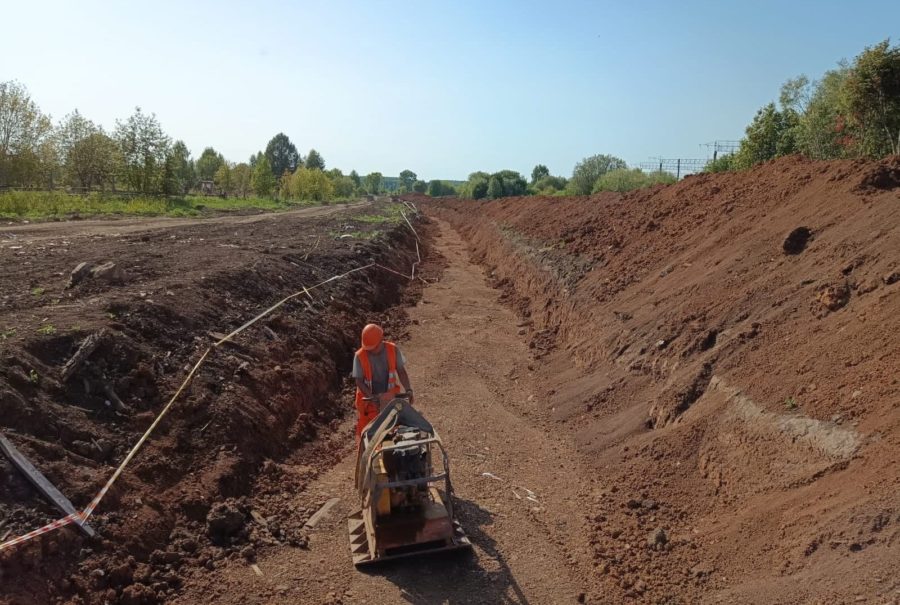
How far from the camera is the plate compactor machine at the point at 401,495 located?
16.8ft

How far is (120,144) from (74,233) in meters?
24.8

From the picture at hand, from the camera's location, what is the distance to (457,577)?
5.19 m

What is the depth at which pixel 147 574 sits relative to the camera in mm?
4766

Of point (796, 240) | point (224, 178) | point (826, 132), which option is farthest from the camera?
point (224, 178)

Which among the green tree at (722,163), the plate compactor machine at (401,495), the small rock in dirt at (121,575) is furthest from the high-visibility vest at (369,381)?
the green tree at (722,163)

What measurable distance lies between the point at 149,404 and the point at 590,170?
55.0m

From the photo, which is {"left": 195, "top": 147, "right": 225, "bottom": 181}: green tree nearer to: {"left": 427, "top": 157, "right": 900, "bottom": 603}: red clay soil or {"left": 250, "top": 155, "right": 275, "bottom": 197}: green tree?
{"left": 250, "top": 155, "right": 275, "bottom": 197}: green tree

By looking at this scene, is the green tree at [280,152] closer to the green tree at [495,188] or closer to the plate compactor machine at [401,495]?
the green tree at [495,188]

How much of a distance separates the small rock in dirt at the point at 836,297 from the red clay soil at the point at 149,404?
629 centimetres

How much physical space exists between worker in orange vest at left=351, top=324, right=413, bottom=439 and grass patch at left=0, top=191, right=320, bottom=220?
22621 mm

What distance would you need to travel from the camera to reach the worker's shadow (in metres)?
4.96

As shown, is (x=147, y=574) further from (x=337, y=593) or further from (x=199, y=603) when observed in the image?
(x=337, y=593)

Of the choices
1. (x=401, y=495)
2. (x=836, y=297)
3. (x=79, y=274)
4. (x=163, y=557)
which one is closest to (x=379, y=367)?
(x=401, y=495)

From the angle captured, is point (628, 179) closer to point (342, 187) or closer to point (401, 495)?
point (401, 495)
